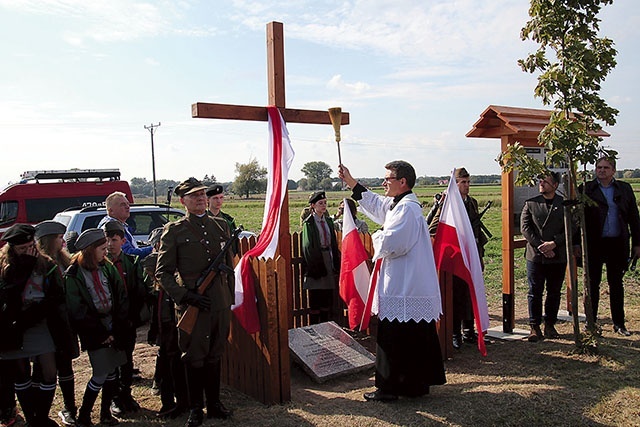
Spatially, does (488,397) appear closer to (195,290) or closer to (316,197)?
(195,290)

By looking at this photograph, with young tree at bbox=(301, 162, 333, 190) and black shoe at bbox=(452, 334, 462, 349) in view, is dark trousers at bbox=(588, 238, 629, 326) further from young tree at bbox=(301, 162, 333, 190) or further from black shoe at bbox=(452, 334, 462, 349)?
young tree at bbox=(301, 162, 333, 190)

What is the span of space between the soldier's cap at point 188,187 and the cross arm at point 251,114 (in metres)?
0.80

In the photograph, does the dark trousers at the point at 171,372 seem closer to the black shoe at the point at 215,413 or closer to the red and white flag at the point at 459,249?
the black shoe at the point at 215,413

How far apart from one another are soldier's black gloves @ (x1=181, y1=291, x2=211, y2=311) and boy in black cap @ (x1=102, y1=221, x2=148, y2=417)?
825mm

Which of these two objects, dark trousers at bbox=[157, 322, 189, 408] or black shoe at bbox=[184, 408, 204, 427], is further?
dark trousers at bbox=[157, 322, 189, 408]

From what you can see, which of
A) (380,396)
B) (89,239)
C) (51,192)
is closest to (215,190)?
(89,239)

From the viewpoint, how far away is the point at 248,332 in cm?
486

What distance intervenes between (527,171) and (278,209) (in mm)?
2750

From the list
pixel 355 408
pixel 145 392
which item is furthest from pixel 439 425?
pixel 145 392

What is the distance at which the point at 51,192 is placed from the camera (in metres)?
14.9

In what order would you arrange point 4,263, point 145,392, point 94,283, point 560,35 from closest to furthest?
point 4,263 < point 94,283 < point 145,392 < point 560,35

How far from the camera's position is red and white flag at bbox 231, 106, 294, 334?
4809mm

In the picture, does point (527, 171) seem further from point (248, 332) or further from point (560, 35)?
point (248, 332)

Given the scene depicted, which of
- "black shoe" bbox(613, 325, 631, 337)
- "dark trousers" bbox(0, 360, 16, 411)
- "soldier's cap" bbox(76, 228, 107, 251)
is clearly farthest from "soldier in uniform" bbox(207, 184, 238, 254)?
"black shoe" bbox(613, 325, 631, 337)
